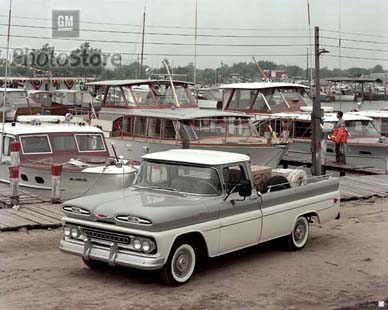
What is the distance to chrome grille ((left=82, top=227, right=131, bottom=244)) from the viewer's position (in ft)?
22.5

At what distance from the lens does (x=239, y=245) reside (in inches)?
307

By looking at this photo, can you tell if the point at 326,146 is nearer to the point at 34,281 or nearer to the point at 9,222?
the point at 9,222

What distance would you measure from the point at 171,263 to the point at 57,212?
185 inches

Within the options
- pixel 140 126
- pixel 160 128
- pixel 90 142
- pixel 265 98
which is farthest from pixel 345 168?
pixel 90 142

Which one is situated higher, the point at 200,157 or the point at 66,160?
the point at 200,157

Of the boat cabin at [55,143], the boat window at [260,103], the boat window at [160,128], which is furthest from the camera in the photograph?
the boat window at [260,103]

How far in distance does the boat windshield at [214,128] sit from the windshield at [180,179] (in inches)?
405

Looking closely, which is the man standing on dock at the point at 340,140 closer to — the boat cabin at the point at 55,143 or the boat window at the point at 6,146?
the boat cabin at the point at 55,143

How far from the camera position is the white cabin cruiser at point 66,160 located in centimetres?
1356

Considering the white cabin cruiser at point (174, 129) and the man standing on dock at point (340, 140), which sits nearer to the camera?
the white cabin cruiser at point (174, 129)

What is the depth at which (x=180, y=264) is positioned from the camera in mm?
7074

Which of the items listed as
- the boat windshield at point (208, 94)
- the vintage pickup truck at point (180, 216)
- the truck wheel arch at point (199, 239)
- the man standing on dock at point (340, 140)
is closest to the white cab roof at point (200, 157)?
the vintage pickup truck at point (180, 216)

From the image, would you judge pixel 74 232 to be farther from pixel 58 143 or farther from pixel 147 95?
pixel 147 95

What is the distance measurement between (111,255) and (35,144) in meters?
8.67
